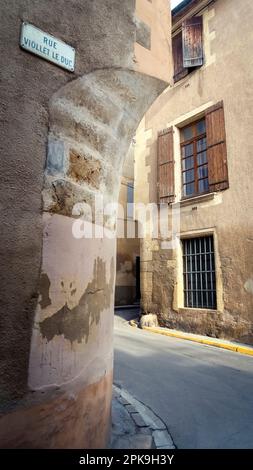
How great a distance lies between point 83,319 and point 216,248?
6.03m

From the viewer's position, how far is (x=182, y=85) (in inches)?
346

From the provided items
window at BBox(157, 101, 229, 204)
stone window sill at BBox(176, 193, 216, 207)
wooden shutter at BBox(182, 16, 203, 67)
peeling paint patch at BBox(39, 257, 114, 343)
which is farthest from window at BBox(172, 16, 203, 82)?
peeling paint patch at BBox(39, 257, 114, 343)

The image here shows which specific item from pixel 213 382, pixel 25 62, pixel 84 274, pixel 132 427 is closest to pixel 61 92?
pixel 25 62

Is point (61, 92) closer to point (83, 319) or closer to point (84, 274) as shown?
point (84, 274)

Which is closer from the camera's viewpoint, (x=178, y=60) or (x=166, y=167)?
(x=166, y=167)

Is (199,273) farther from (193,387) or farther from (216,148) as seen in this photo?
(193,387)

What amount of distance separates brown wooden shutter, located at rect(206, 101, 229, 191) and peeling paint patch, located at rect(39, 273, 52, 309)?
252 inches

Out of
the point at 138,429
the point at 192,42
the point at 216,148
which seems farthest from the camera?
the point at 192,42

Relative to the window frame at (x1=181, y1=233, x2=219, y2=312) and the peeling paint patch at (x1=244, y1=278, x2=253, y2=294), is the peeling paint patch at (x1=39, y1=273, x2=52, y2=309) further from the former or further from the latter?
the window frame at (x1=181, y1=233, x2=219, y2=312)

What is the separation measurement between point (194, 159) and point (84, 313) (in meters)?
7.45

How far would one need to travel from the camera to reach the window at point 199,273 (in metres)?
7.42

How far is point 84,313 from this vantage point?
5.45ft

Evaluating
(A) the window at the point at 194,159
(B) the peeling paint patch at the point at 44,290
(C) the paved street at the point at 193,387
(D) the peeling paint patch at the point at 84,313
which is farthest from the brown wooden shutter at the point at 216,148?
(B) the peeling paint patch at the point at 44,290

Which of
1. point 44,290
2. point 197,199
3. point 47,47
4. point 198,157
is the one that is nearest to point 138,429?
point 44,290
